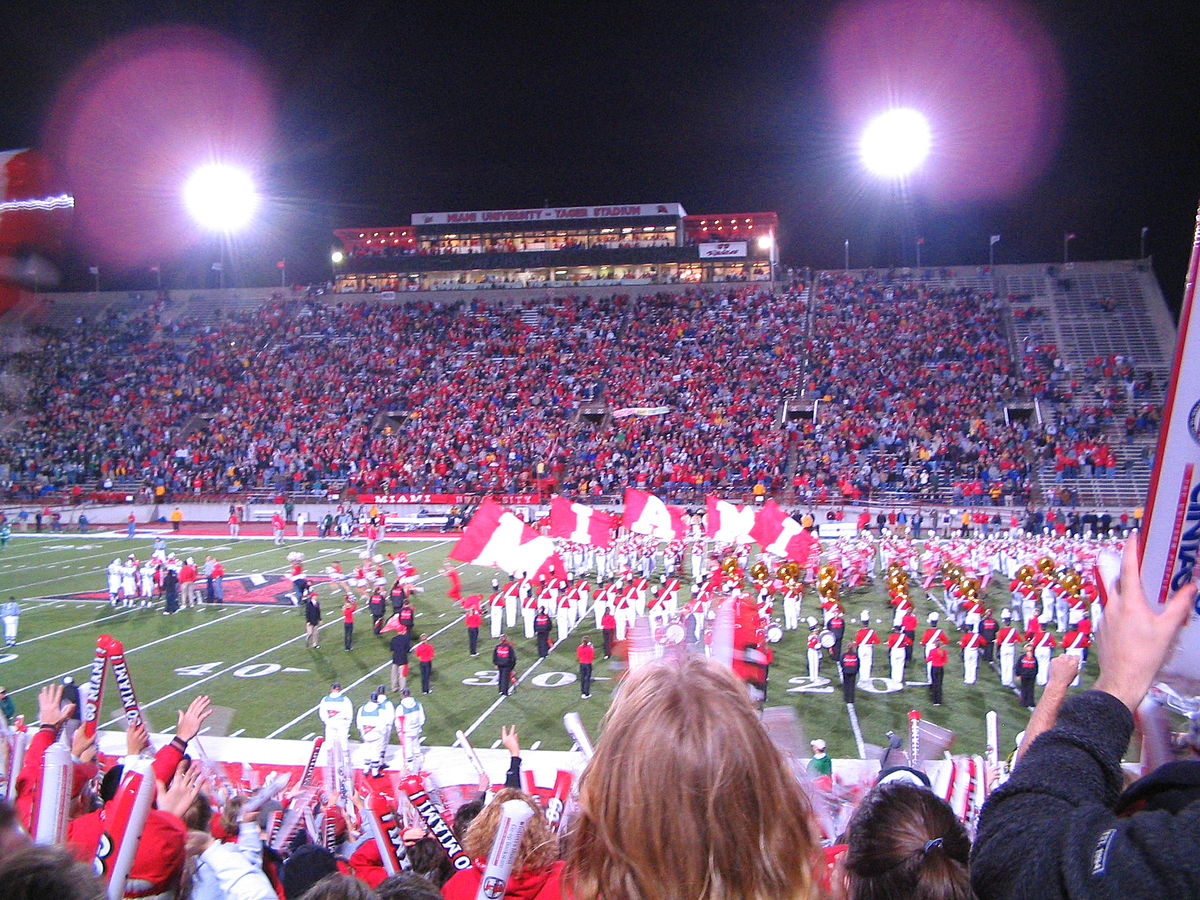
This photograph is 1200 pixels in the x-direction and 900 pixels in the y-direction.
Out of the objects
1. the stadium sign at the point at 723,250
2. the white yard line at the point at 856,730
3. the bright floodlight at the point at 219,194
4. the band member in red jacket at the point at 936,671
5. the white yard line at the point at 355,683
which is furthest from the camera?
the stadium sign at the point at 723,250

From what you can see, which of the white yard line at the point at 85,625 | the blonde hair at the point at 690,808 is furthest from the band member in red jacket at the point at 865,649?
the white yard line at the point at 85,625

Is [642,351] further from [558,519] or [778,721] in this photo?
[778,721]

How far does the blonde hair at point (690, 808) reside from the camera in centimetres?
131

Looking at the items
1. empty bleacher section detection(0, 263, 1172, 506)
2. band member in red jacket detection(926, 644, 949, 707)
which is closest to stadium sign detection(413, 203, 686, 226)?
empty bleacher section detection(0, 263, 1172, 506)

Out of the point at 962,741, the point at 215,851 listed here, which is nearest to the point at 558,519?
the point at 962,741

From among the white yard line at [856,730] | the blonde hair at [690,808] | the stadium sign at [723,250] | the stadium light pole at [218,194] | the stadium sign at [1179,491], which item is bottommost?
the white yard line at [856,730]

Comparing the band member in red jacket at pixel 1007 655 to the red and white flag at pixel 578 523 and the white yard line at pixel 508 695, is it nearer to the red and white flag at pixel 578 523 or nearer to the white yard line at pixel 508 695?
the white yard line at pixel 508 695

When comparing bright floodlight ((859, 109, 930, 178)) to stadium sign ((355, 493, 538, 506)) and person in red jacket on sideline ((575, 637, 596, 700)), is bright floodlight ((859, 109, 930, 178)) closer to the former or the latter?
Answer: stadium sign ((355, 493, 538, 506))

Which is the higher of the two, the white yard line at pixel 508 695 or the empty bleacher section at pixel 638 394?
the empty bleacher section at pixel 638 394

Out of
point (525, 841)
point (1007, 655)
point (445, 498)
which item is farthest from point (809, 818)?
point (445, 498)

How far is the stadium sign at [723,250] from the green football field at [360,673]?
31009 millimetres

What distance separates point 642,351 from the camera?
41.0 metres

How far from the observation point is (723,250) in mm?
47594

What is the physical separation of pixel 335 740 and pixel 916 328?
1440 inches
